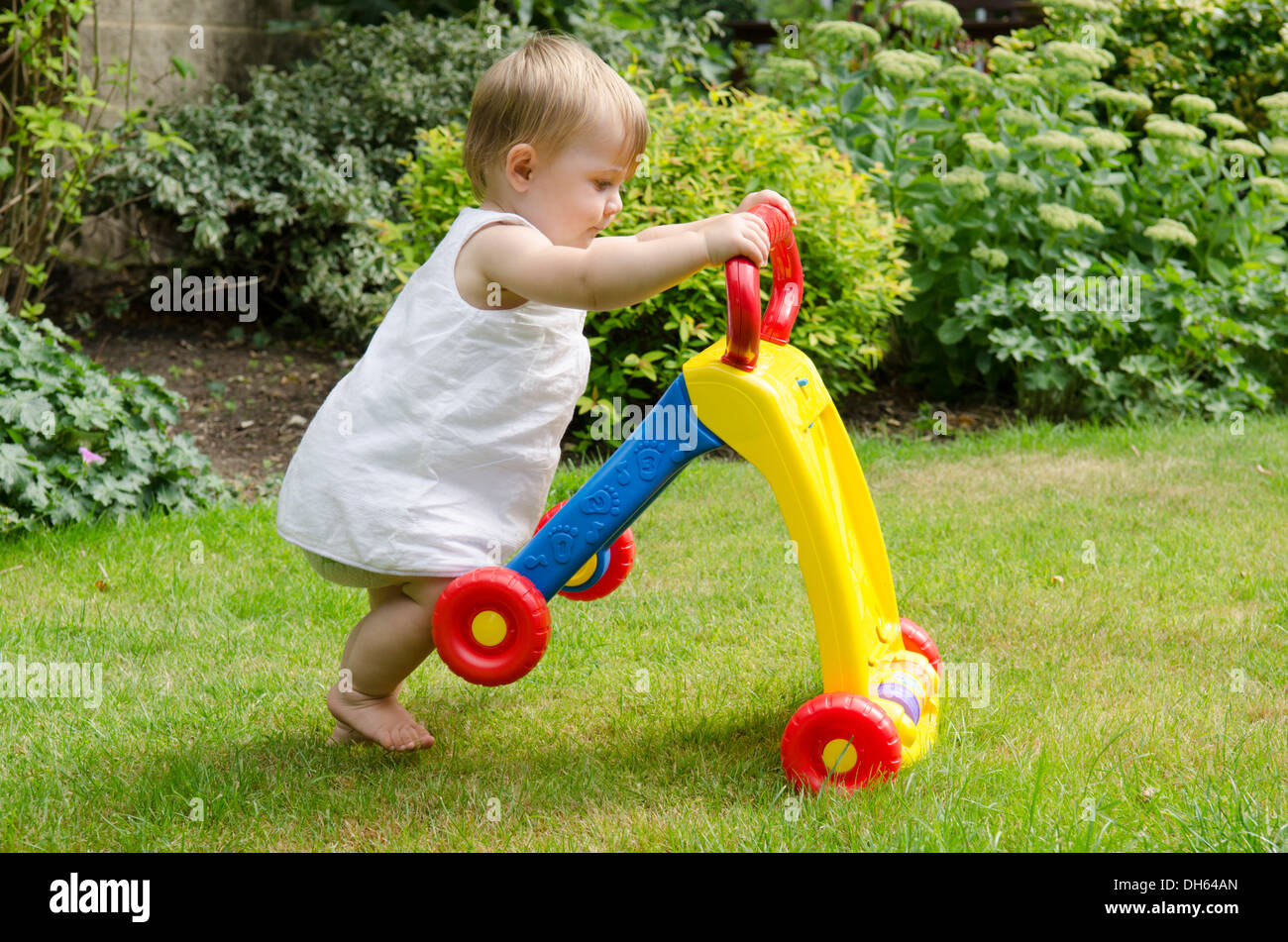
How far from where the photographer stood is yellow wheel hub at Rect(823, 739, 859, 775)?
2090 mm

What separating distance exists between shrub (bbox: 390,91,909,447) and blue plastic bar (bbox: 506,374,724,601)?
2.25 meters

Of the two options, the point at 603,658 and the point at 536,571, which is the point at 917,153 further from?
the point at 536,571

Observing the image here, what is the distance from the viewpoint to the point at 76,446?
3777 mm

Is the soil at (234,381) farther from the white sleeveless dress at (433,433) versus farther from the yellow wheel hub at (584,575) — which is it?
the white sleeveless dress at (433,433)

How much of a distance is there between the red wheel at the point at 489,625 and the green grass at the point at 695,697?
0.79 ft

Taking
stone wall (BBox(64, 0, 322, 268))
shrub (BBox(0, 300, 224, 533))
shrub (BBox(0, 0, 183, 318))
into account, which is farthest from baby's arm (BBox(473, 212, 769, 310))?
stone wall (BBox(64, 0, 322, 268))

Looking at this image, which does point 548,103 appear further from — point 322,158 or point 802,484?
point 322,158

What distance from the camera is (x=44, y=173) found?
4.73 m

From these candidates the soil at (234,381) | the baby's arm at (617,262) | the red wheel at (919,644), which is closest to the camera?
the baby's arm at (617,262)

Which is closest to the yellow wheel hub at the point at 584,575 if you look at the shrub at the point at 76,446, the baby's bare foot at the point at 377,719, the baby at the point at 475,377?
the baby at the point at 475,377

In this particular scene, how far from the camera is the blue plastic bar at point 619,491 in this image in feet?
7.00
